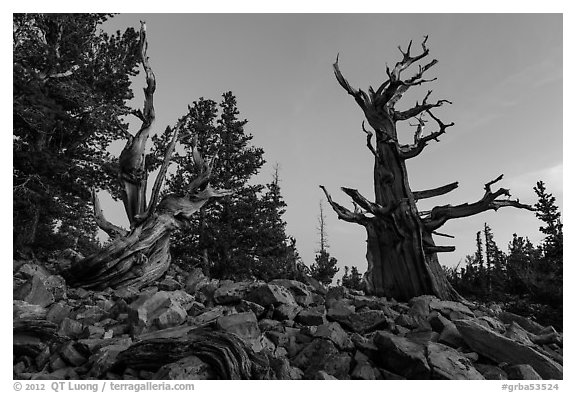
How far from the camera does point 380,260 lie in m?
7.61

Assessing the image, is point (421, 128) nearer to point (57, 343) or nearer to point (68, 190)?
point (57, 343)

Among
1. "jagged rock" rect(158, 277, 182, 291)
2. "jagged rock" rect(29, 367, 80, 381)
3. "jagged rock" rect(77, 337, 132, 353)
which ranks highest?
"jagged rock" rect(158, 277, 182, 291)

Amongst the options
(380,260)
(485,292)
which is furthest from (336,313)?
(485,292)

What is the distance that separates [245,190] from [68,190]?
9100 mm

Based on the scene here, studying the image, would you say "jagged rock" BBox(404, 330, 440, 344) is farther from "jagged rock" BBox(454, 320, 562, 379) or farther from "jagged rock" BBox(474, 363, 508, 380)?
"jagged rock" BBox(474, 363, 508, 380)

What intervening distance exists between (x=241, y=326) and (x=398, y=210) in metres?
4.86

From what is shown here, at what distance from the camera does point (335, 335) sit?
12.6ft

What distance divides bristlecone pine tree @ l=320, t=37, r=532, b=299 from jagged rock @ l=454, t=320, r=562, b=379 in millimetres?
3157

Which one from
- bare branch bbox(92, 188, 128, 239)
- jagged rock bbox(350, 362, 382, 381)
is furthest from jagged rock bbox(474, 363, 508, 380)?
bare branch bbox(92, 188, 128, 239)

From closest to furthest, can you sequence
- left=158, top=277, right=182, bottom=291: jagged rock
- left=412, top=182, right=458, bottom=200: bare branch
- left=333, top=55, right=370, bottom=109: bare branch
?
left=158, top=277, right=182, bottom=291: jagged rock < left=412, top=182, right=458, bottom=200: bare branch < left=333, top=55, right=370, bottom=109: bare branch

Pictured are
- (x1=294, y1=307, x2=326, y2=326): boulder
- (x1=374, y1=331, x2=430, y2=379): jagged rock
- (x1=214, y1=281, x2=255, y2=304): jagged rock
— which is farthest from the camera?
(x1=214, y1=281, x2=255, y2=304): jagged rock

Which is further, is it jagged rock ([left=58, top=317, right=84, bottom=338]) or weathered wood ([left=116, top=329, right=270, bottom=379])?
jagged rock ([left=58, top=317, right=84, bottom=338])

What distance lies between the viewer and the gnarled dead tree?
6688mm

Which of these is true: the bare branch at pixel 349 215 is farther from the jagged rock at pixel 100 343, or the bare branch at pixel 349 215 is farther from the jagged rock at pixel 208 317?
the jagged rock at pixel 100 343
